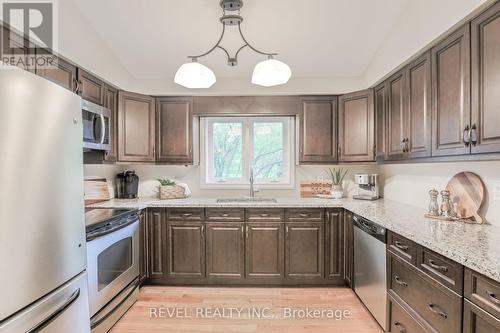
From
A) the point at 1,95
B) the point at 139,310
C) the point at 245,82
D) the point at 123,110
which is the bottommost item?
the point at 139,310

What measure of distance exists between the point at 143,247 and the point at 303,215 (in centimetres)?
173

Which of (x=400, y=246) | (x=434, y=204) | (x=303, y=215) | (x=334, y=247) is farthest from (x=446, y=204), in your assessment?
(x=303, y=215)

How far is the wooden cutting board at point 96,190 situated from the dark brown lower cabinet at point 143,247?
0.58 metres

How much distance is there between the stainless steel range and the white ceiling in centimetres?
176

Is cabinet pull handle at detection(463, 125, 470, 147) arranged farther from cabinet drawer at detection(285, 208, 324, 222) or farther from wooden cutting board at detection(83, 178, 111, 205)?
wooden cutting board at detection(83, 178, 111, 205)

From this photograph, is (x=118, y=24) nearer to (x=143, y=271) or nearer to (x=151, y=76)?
(x=151, y=76)

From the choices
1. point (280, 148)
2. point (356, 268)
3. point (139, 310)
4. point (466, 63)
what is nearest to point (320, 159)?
point (280, 148)

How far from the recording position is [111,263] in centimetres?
229

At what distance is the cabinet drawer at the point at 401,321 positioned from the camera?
169cm

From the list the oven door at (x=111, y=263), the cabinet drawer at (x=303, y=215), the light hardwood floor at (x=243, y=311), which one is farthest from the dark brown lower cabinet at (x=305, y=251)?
the oven door at (x=111, y=263)

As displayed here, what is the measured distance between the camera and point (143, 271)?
2.92m

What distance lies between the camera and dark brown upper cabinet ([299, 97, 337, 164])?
3.29 metres

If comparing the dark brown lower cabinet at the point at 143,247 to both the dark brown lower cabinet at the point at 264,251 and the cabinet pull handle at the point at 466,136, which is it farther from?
the cabinet pull handle at the point at 466,136

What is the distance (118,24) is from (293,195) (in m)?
2.70
